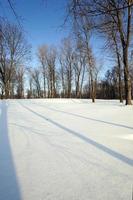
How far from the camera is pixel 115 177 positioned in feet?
10.5

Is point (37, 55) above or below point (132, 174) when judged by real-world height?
above

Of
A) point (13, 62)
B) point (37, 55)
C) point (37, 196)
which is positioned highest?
point (37, 55)

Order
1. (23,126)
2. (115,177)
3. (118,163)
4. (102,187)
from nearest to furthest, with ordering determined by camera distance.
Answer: (102,187) < (115,177) < (118,163) < (23,126)

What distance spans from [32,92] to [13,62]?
33.8 m

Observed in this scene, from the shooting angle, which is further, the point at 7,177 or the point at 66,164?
the point at 66,164

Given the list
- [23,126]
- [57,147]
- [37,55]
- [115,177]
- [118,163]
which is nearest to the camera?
[115,177]

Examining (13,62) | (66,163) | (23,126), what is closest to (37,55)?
(13,62)

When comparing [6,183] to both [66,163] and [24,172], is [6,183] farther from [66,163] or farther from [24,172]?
[66,163]

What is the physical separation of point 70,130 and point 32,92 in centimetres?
6327

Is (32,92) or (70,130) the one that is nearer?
(70,130)

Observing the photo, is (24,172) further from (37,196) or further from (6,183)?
(37,196)

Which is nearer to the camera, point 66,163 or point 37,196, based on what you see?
point 37,196

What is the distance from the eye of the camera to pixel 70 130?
6.38 m

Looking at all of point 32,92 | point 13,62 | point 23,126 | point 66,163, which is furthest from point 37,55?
point 66,163
